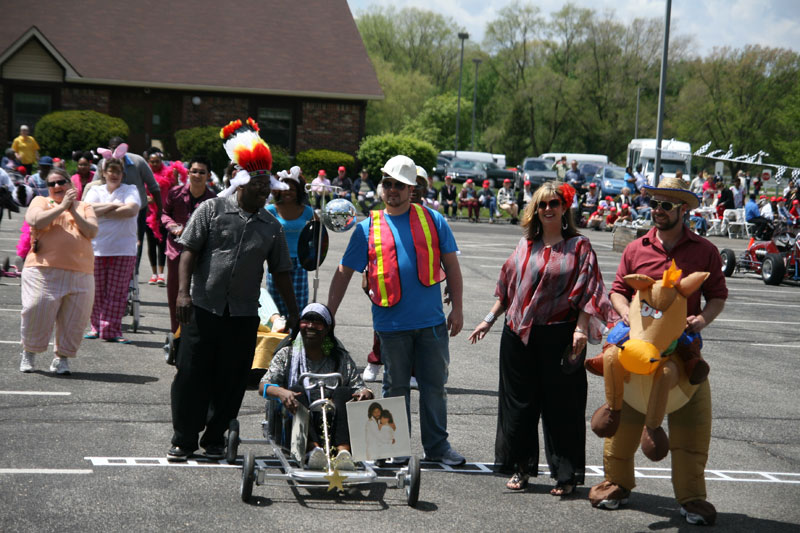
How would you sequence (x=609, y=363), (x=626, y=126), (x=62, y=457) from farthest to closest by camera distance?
(x=626, y=126) → (x=62, y=457) → (x=609, y=363)

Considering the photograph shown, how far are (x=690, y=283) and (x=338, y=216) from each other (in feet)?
10.4

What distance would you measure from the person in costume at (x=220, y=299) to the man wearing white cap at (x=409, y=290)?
0.58 metres

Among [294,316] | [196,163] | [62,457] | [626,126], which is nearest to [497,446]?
[294,316]

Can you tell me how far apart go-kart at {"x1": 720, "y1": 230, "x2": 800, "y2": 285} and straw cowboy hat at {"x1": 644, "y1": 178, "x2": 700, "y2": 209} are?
51.8 feet

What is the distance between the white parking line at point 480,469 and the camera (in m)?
6.36

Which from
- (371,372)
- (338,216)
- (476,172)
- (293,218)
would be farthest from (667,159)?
(338,216)

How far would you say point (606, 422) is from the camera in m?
5.66

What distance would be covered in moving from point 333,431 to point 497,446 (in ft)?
3.81

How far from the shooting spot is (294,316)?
6453 mm

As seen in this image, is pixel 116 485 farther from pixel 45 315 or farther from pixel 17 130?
pixel 17 130

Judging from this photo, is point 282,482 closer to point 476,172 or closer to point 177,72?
point 177,72

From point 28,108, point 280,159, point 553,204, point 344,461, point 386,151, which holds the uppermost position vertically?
point 28,108

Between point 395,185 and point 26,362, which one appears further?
point 26,362

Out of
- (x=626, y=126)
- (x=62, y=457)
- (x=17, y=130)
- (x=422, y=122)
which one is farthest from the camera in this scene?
(x=422, y=122)
